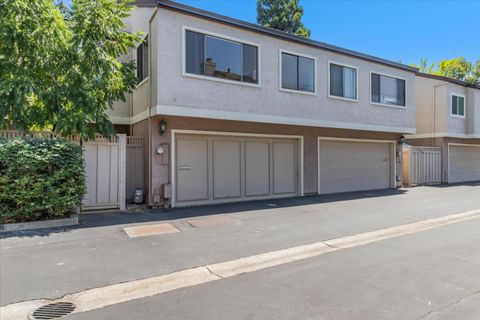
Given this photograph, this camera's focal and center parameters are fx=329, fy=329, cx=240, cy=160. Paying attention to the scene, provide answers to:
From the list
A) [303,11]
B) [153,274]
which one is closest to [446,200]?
[153,274]

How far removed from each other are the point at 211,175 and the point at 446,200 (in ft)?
29.6

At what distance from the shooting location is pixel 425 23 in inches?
750

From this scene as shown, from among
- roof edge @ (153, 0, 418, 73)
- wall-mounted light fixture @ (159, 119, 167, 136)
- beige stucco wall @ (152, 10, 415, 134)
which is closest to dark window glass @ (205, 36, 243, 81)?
beige stucco wall @ (152, 10, 415, 134)

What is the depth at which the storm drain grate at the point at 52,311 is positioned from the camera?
376cm

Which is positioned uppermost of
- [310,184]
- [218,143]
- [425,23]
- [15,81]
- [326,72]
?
[425,23]

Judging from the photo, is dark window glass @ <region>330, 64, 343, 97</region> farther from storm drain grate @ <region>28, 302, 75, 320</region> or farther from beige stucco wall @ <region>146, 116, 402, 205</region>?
storm drain grate @ <region>28, 302, 75, 320</region>

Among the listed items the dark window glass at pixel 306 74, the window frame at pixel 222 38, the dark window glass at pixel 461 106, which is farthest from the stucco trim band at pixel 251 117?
the dark window glass at pixel 461 106

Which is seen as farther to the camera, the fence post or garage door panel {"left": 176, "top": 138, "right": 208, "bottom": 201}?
garage door panel {"left": 176, "top": 138, "right": 208, "bottom": 201}

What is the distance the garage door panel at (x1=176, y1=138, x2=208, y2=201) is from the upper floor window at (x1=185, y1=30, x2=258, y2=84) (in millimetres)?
2347

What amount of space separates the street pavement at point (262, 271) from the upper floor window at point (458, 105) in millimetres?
12756

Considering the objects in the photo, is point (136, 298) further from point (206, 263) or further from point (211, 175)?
point (211, 175)

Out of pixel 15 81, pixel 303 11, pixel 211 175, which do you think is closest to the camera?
pixel 15 81

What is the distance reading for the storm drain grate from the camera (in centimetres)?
376

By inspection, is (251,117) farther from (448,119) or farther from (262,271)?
(448,119)
